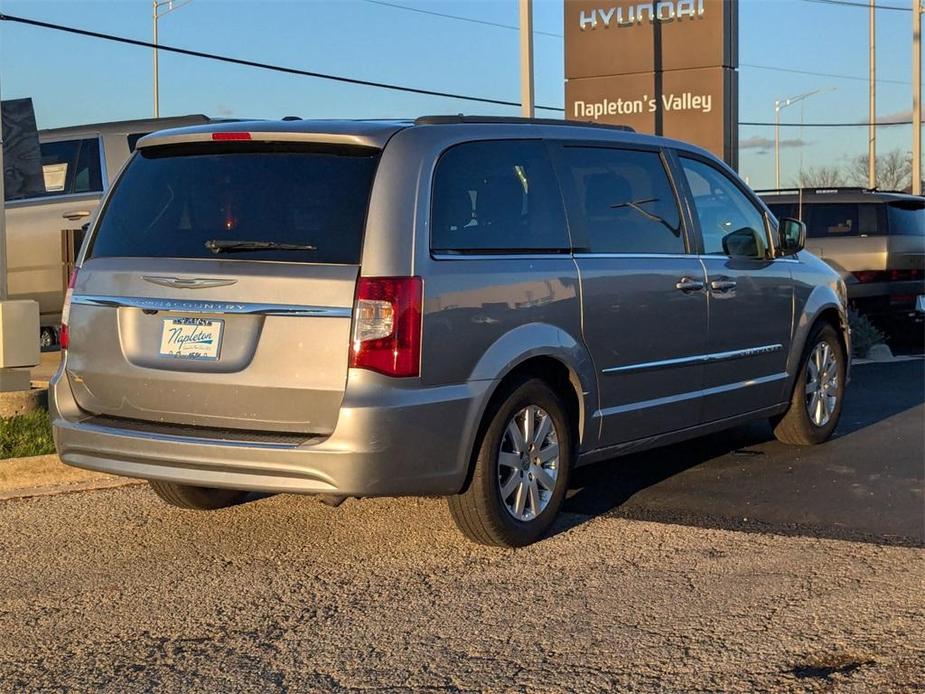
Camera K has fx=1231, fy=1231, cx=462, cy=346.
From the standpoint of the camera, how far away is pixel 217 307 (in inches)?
194

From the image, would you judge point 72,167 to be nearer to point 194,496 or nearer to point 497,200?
point 194,496

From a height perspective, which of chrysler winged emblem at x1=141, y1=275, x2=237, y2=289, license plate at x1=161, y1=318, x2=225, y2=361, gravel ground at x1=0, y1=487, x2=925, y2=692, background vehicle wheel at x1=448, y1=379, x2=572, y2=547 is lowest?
gravel ground at x1=0, y1=487, x2=925, y2=692

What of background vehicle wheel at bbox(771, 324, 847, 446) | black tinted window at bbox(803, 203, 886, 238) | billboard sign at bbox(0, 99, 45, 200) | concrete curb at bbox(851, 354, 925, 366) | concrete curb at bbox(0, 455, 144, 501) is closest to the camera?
concrete curb at bbox(0, 455, 144, 501)

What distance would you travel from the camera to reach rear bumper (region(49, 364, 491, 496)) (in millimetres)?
4754

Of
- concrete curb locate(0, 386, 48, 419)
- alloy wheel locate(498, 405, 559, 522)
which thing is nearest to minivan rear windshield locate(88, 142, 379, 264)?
alloy wheel locate(498, 405, 559, 522)

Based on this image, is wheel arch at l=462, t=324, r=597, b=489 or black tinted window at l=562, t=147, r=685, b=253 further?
black tinted window at l=562, t=147, r=685, b=253

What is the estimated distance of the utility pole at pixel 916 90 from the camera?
29766 millimetres

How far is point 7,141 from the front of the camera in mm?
9031

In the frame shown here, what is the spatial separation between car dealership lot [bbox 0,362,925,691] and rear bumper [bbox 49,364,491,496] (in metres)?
0.42

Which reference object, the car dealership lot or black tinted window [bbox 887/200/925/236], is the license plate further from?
black tinted window [bbox 887/200/925/236]

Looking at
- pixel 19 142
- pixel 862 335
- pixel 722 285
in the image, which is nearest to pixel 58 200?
pixel 19 142

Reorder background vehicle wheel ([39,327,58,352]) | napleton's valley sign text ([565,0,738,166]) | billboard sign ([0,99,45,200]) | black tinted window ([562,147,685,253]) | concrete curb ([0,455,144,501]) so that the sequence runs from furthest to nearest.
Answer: napleton's valley sign text ([565,0,738,166])
background vehicle wheel ([39,327,58,352])
billboard sign ([0,99,45,200])
concrete curb ([0,455,144,501])
black tinted window ([562,147,685,253])

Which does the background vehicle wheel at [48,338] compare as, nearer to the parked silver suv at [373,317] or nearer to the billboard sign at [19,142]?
the billboard sign at [19,142]

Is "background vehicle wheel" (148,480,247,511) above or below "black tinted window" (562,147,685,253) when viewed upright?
below
